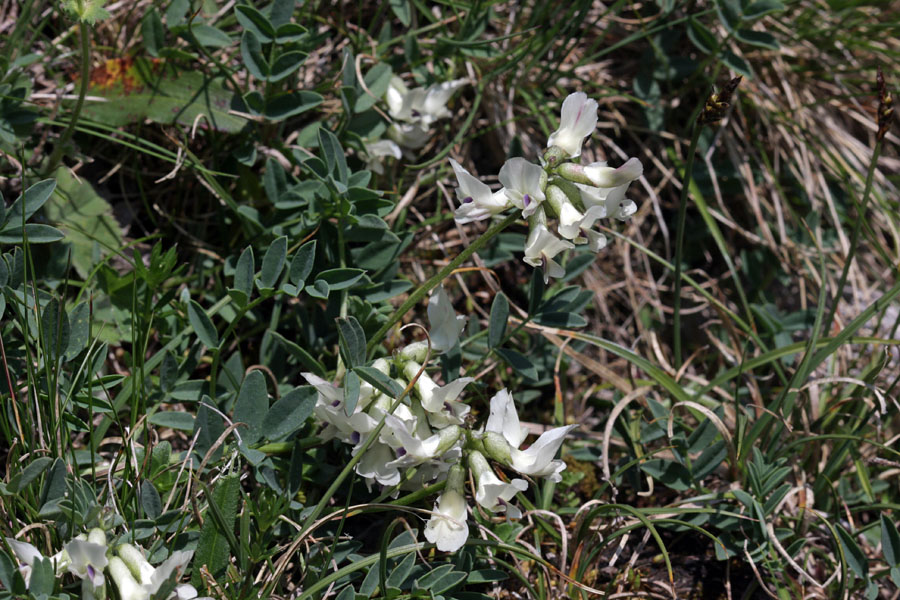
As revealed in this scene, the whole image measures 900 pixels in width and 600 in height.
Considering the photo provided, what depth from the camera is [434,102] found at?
2.47 metres

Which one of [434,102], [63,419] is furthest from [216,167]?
[63,419]

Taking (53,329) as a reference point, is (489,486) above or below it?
below

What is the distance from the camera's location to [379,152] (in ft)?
7.97

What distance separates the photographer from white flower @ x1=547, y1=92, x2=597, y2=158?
1.67m

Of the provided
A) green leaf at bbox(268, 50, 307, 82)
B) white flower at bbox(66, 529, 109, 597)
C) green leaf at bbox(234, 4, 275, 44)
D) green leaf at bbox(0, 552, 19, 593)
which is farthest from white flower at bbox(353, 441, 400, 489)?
green leaf at bbox(234, 4, 275, 44)

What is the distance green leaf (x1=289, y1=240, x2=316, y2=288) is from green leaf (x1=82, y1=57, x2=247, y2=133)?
2.10 feet

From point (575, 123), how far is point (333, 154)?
72 centimetres

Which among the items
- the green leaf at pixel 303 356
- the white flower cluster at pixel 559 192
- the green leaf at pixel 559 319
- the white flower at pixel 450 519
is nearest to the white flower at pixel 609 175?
the white flower cluster at pixel 559 192

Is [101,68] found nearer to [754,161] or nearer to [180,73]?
[180,73]

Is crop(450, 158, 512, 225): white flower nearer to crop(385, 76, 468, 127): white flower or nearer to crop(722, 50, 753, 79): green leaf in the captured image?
crop(385, 76, 468, 127): white flower

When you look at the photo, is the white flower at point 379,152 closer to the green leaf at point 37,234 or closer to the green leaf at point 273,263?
the green leaf at point 273,263

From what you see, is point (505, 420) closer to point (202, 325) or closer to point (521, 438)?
point (521, 438)

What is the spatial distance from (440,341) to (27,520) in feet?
3.16

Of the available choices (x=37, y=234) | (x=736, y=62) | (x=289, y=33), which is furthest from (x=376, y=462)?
(x=736, y=62)
